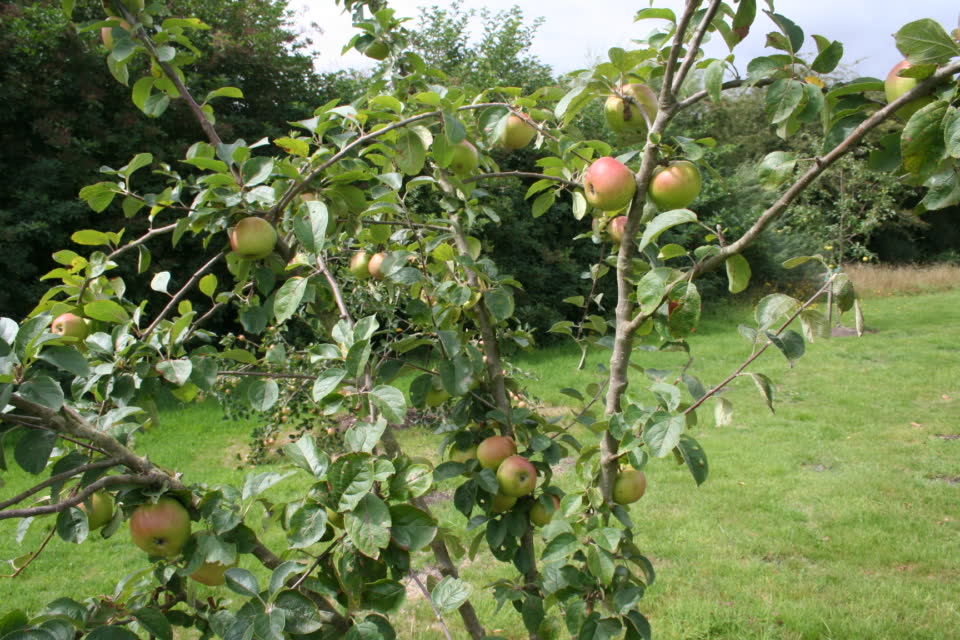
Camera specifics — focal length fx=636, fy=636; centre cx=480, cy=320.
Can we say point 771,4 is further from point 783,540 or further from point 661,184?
point 783,540

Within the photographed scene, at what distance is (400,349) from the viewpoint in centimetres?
110

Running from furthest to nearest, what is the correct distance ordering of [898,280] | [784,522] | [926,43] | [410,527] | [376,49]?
[898,280] → [784,522] → [376,49] → [410,527] → [926,43]

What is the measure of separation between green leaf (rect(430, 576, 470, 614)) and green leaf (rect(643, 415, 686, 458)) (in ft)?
0.98

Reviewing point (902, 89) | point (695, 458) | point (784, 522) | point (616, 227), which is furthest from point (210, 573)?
point (784, 522)

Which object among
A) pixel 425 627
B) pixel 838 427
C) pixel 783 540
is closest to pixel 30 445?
pixel 425 627

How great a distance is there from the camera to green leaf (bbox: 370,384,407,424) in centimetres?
78

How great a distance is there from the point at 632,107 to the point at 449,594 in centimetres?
73

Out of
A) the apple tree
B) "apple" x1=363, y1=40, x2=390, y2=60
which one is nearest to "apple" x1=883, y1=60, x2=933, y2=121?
the apple tree

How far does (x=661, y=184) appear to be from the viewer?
901mm

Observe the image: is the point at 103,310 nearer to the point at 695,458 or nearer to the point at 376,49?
the point at 376,49

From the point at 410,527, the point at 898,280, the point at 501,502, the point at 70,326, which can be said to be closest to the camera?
the point at 410,527

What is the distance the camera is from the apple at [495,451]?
3.70ft

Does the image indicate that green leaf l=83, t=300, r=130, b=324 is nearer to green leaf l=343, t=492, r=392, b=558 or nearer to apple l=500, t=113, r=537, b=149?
green leaf l=343, t=492, r=392, b=558

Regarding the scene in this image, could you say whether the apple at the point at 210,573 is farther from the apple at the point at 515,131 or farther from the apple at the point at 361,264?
the apple at the point at 515,131
